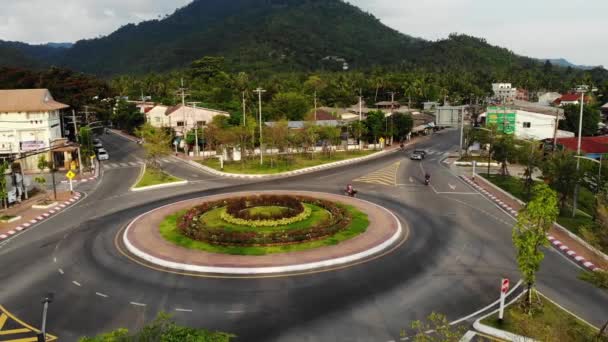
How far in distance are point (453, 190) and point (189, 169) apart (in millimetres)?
33822

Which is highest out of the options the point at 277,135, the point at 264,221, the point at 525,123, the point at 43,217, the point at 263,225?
the point at 525,123

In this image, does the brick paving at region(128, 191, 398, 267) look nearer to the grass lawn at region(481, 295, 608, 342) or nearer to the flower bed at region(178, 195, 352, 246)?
the flower bed at region(178, 195, 352, 246)

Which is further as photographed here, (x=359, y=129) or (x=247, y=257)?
(x=359, y=129)

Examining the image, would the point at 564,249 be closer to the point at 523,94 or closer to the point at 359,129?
Answer: the point at 359,129

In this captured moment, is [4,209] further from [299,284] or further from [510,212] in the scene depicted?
[510,212]

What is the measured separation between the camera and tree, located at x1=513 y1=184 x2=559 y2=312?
1986 cm

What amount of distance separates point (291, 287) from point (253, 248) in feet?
19.9

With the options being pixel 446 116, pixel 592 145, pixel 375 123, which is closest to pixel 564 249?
pixel 592 145

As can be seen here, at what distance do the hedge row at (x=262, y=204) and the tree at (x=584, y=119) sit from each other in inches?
2589

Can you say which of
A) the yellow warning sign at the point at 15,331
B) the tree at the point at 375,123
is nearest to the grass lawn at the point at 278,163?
the tree at the point at 375,123

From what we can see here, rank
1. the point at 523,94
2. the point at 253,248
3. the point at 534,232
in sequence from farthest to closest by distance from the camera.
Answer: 1. the point at 523,94
2. the point at 253,248
3. the point at 534,232

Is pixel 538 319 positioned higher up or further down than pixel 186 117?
further down

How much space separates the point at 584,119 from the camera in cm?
8012

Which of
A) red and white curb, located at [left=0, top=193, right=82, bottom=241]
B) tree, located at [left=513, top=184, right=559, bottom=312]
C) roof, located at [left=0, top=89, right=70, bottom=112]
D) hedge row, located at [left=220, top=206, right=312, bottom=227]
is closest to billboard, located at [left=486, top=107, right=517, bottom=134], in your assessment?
hedge row, located at [left=220, top=206, right=312, bottom=227]
